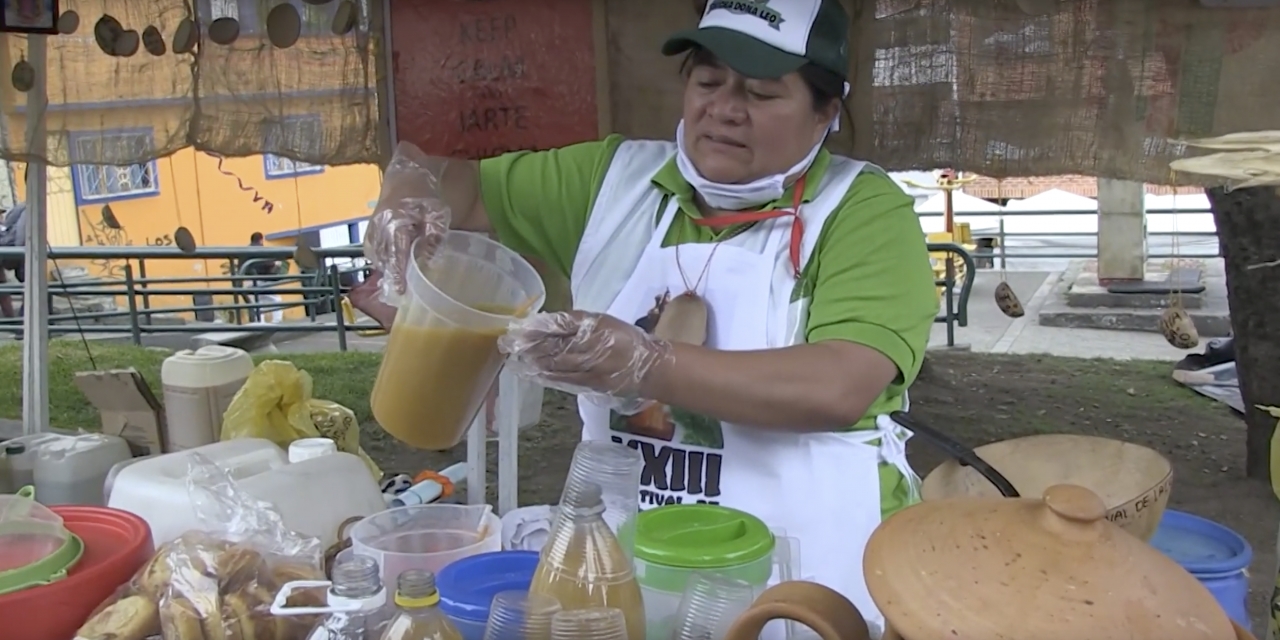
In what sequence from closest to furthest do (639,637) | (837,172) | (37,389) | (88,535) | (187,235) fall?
(639,637), (88,535), (837,172), (37,389), (187,235)

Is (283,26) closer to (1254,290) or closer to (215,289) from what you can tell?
(1254,290)

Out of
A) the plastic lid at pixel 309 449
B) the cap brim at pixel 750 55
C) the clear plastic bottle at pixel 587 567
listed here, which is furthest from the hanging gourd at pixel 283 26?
the clear plastic bottle at pixel 587 567

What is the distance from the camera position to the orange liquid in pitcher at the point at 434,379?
4.20 feet

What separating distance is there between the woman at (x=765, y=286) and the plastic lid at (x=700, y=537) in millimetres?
211

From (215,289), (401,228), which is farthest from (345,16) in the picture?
(215,289)

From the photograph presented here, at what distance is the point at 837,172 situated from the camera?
68.0 inches

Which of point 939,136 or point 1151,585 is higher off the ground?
point 939,136

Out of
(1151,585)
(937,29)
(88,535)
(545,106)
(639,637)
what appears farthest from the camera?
(545,106)

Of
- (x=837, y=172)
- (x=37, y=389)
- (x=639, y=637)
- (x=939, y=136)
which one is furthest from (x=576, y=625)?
(x=37, y=389)

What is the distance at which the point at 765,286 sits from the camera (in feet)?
5.47

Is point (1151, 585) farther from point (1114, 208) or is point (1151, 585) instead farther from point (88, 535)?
point (1114, 208)

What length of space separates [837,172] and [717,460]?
0.49 metres

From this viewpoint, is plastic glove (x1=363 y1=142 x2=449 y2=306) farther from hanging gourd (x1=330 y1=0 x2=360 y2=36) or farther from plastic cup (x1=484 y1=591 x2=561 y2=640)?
hanging gourd (x1=330 y1=0 x2=360 y2=36)

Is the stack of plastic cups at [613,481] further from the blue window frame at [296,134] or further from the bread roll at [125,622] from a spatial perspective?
the blue window frame at [296,134]
